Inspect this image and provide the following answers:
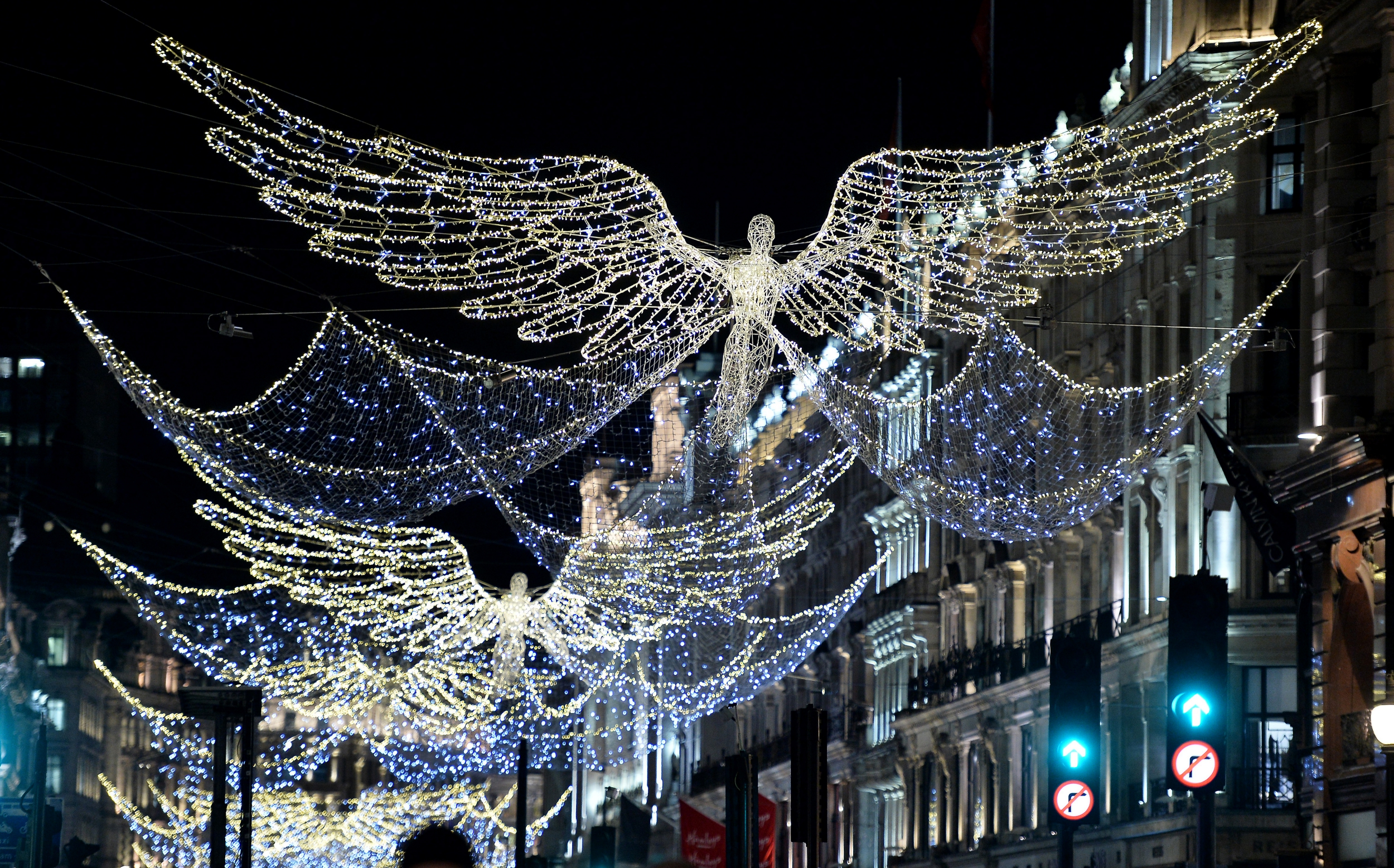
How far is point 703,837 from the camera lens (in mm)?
41500

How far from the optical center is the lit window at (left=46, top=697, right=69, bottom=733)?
100 m

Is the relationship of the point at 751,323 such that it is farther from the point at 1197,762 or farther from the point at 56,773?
the point at 56,773

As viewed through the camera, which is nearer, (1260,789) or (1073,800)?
(1073,800)

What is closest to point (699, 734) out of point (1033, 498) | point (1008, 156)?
point (1033, 498)

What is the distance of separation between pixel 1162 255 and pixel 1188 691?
74.1 feet

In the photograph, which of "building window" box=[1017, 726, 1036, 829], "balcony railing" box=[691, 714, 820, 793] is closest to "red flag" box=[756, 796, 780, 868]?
"building window" box=[1017, 726, 1036, 829]

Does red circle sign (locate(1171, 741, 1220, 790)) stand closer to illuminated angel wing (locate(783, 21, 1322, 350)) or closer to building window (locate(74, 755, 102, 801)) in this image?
illuminated angel wing (locate(783, 21, 1322, 350))

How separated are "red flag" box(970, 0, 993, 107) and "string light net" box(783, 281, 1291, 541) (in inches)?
286

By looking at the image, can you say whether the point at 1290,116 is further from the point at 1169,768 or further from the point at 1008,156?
the point at 1169,768

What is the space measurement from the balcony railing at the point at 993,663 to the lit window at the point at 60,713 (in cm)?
5466

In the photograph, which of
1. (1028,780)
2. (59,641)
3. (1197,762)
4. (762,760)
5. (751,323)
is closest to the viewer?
(1197,762)

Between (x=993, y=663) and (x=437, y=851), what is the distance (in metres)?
44.2

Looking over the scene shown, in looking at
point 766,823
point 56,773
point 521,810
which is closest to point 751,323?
point 766,823

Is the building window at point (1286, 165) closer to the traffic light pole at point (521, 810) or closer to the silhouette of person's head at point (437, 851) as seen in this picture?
the traffic light pole at point (521, 810)
